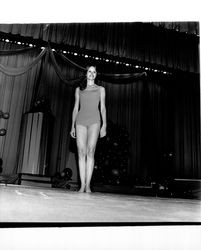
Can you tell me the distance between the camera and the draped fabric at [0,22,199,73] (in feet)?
13.3

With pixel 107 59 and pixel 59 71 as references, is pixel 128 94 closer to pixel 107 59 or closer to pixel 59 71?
pixel 107 59

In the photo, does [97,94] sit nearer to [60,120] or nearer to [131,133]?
[60,120]

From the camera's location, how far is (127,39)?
13.8 ft

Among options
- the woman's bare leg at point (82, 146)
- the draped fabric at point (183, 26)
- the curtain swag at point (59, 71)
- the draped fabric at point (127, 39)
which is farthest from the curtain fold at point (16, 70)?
the woman's bare leg at point (82, 146)

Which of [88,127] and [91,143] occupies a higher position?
[88,127]

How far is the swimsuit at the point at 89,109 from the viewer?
8.21 ft

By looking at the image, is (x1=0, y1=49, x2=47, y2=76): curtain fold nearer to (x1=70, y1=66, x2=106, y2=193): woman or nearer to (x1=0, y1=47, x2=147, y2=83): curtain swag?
(x1=0, y1=47, x2=147, y2=83): curtain swag

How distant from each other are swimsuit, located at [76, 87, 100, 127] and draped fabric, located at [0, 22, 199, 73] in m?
1.81

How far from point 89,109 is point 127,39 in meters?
2.10

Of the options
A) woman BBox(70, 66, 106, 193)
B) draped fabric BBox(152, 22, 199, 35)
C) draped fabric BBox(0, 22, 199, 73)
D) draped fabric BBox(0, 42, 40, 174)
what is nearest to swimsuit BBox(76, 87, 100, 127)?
woman BBox(70, 66, 106, 193)

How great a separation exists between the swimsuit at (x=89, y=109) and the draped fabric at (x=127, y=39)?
1.81 metres

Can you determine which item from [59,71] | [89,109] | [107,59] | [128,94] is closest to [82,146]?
[89,109]
